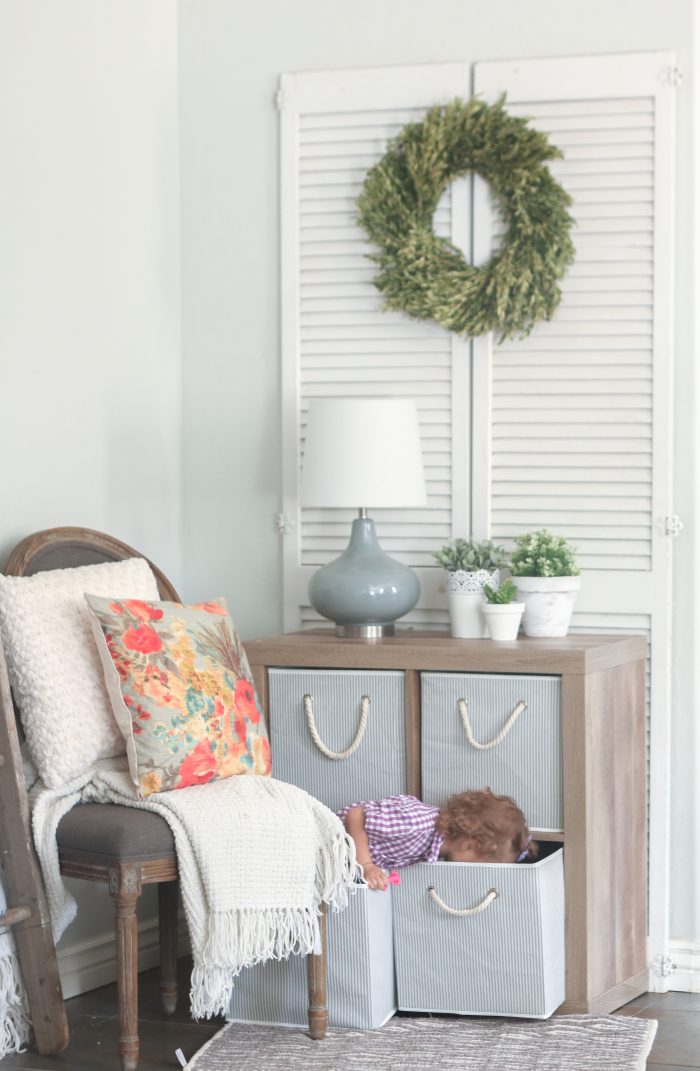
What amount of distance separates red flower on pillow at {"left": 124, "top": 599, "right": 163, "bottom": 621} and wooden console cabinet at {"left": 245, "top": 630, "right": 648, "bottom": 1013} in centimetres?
34

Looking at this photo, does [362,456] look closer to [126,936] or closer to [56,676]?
[56,676]

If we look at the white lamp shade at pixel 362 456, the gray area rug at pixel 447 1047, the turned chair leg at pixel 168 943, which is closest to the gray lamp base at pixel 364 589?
the white lamp shade at pixel 362 456

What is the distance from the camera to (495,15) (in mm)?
3209

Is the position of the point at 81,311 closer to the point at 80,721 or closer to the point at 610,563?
the point at 80,721

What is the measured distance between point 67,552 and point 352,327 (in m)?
0.92

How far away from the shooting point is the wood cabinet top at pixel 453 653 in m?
2.74

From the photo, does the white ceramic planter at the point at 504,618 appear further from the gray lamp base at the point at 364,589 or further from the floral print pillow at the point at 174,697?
the floral print pillow at the point at 174,697

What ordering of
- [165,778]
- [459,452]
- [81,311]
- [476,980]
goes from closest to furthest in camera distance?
[165,778] < [476,980] < [81,311] < [459,452]

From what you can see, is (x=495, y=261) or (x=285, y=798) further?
(x=495, y=261)

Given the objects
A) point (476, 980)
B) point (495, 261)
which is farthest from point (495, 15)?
point (476, 980)

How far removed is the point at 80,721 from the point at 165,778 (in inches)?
7.8

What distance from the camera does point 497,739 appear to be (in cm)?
278

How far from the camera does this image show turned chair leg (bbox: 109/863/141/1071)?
2369mm

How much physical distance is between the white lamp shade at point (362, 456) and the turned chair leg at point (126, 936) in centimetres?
96
